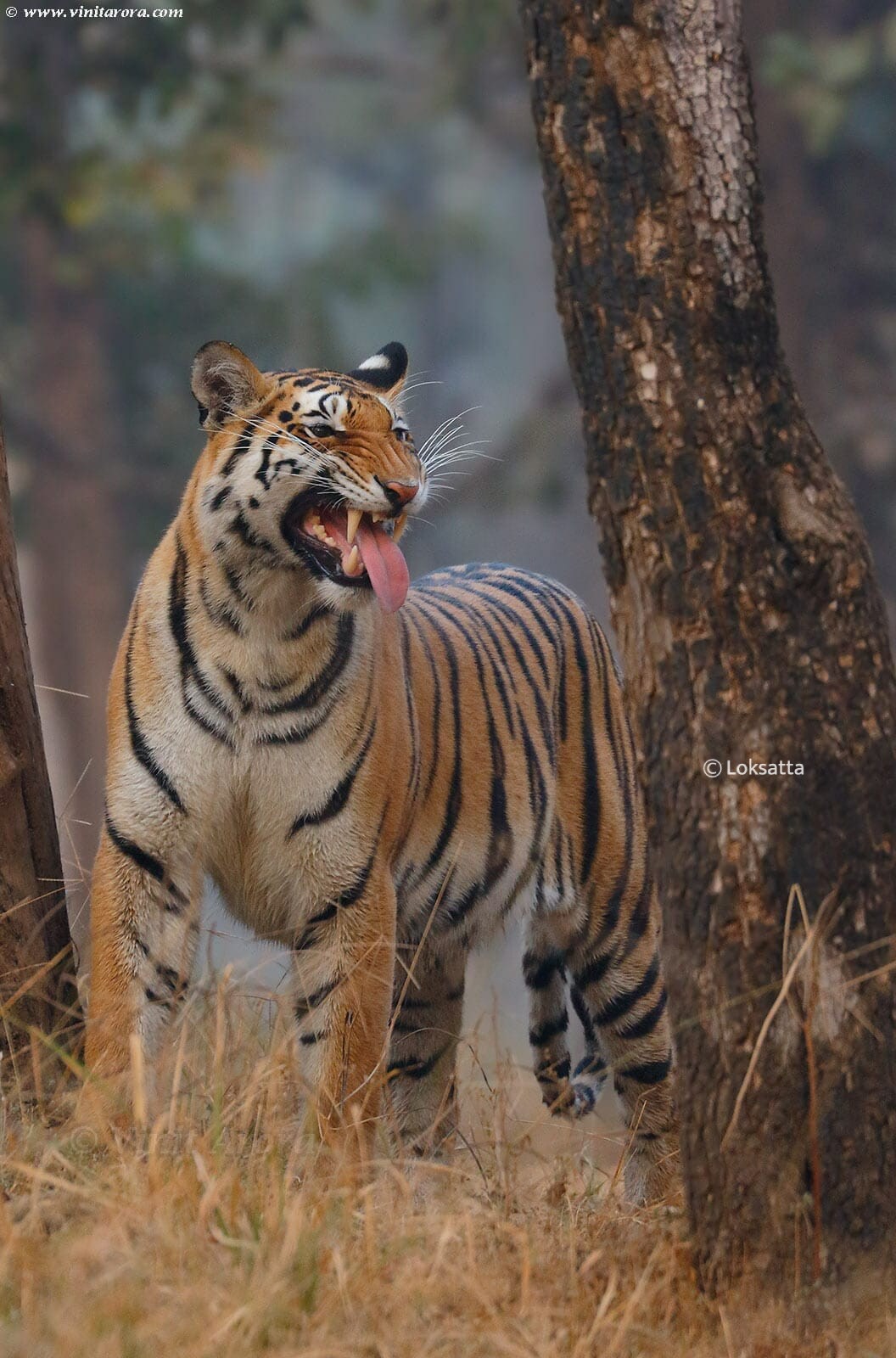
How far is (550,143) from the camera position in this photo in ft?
9.32

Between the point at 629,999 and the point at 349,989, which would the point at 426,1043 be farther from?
the point at 349,989

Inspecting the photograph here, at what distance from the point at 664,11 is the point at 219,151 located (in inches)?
364

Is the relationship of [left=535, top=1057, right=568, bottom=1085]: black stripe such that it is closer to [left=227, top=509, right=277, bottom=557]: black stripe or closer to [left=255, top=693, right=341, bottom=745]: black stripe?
[left=255, top=693, right=341, bottom=745]: black stripe

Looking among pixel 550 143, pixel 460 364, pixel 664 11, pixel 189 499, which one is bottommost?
pixel 189 499

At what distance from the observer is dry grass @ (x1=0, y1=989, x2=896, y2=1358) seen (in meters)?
2.40

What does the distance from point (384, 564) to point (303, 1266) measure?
60.9 inches

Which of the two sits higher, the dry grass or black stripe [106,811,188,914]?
black stripe [106,811,188,914]

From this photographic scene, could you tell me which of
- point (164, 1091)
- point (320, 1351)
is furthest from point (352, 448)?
point (320, 1351)

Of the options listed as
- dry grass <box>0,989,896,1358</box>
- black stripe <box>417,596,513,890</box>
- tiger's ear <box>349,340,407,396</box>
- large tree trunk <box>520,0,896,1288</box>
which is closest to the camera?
dry grass <box>0,989,896,1358</box>

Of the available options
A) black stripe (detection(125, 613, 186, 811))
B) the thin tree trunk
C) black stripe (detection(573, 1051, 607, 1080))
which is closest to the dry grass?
black stripe (detection(125, 613, 186, 811))

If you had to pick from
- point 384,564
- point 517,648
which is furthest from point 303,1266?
point 517,648

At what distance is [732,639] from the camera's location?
2.77m

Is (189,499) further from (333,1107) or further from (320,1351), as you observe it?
(320,1351)

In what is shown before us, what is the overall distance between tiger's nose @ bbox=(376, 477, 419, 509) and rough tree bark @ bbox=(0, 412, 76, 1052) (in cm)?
85
